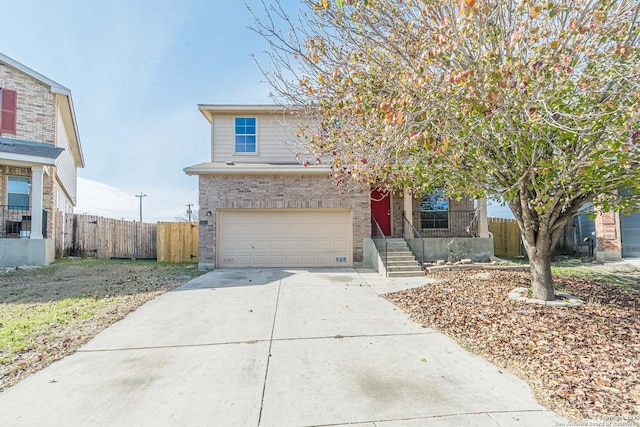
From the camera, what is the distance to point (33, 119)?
37.6ft

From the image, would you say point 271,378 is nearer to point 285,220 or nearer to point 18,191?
point 285,220

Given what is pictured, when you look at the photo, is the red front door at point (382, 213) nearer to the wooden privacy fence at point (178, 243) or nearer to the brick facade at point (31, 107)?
the wooden privacy fence at point (178, 243)

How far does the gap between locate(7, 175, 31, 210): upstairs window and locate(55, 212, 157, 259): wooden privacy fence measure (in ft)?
5.40

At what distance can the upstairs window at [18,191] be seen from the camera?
441 inches

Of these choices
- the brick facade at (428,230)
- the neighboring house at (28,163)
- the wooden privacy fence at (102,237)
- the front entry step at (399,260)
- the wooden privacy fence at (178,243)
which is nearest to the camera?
the front entry step at (399,260)

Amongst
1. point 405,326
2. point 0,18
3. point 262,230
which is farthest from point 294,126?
point 405,326

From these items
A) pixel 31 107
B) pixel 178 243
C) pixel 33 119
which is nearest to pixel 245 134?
pixel 178 243

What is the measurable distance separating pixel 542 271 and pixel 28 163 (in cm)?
1446

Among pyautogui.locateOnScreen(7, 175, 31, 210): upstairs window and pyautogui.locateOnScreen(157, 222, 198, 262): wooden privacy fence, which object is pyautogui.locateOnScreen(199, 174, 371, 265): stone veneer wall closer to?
pyautogui.locateOnScreen(157, 222, 198, 262): wooden privacy fence

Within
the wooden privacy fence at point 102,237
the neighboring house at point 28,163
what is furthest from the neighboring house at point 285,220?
the neighboring house at point 28,163

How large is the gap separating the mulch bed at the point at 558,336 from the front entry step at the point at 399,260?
6.57ft

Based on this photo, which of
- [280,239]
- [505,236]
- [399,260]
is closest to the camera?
[399,260]

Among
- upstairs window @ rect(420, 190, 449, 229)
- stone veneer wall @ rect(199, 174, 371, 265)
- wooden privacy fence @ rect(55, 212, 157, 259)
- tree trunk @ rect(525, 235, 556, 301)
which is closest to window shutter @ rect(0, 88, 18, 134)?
wooden privacy fence @ rect(55, 212, 157, 259)

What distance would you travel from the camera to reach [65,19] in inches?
297
